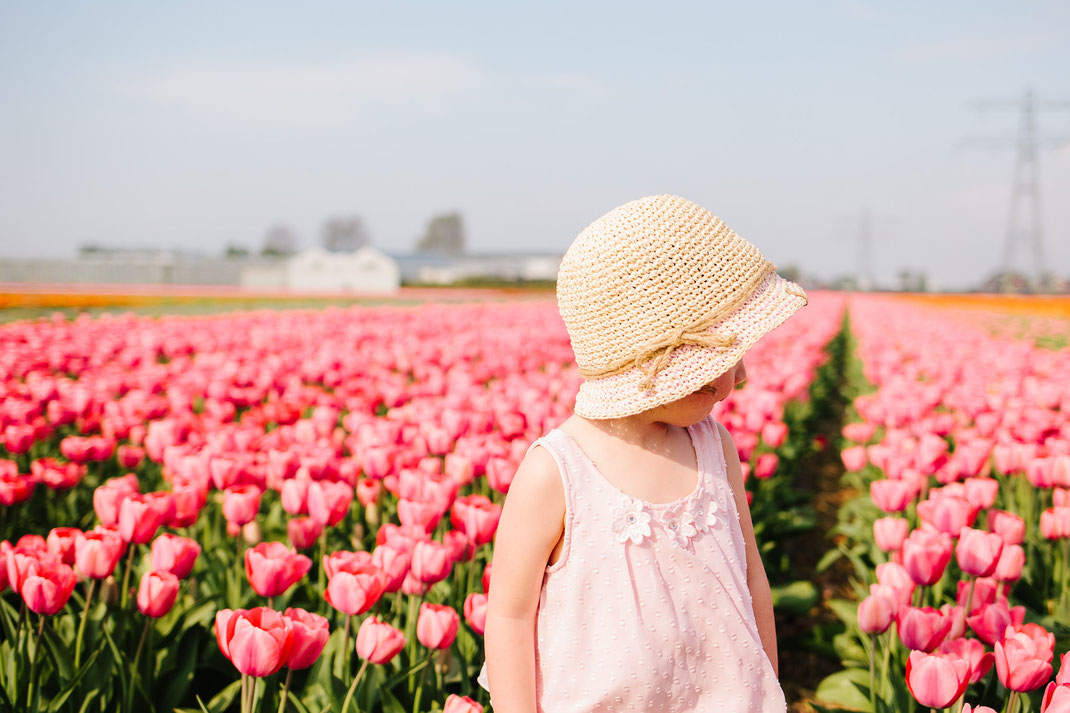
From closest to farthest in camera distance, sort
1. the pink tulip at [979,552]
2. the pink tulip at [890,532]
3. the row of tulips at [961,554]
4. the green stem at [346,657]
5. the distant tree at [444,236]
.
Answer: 1. the row of tulips at [961,554]
2. the green stem at [346,657]
3. the pink tulip at [979,552]
4. the pink tulip at [890,532]
5. the distant tree at [444,236]

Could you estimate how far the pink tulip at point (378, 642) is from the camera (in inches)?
66.0

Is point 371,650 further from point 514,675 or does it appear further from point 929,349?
point 929,349

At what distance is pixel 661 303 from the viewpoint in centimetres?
151

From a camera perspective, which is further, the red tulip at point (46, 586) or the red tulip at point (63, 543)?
the red tulip at point (63, 543)

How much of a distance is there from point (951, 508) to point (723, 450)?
2.91ft

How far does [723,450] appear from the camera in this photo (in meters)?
1.81

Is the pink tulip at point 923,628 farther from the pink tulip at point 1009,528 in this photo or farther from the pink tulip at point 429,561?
the pink tulip at point 429,561

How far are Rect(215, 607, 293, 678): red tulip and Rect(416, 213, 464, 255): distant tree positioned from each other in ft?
327

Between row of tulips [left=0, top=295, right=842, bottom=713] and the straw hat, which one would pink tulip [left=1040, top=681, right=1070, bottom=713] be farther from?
row of tulips [left=0, top=295, right=842, bottom=713]

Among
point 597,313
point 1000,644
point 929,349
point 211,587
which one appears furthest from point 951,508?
point 929,349

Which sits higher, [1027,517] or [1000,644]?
[1000,644]

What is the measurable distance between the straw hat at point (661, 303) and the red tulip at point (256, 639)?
0.69m

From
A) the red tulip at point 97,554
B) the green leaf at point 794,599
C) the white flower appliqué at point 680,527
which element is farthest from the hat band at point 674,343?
the green leaf at point 794,599

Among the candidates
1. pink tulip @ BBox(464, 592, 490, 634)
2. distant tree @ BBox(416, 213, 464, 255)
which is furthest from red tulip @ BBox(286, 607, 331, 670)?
distant tree @ BBox(416, 213, 464, 255)
